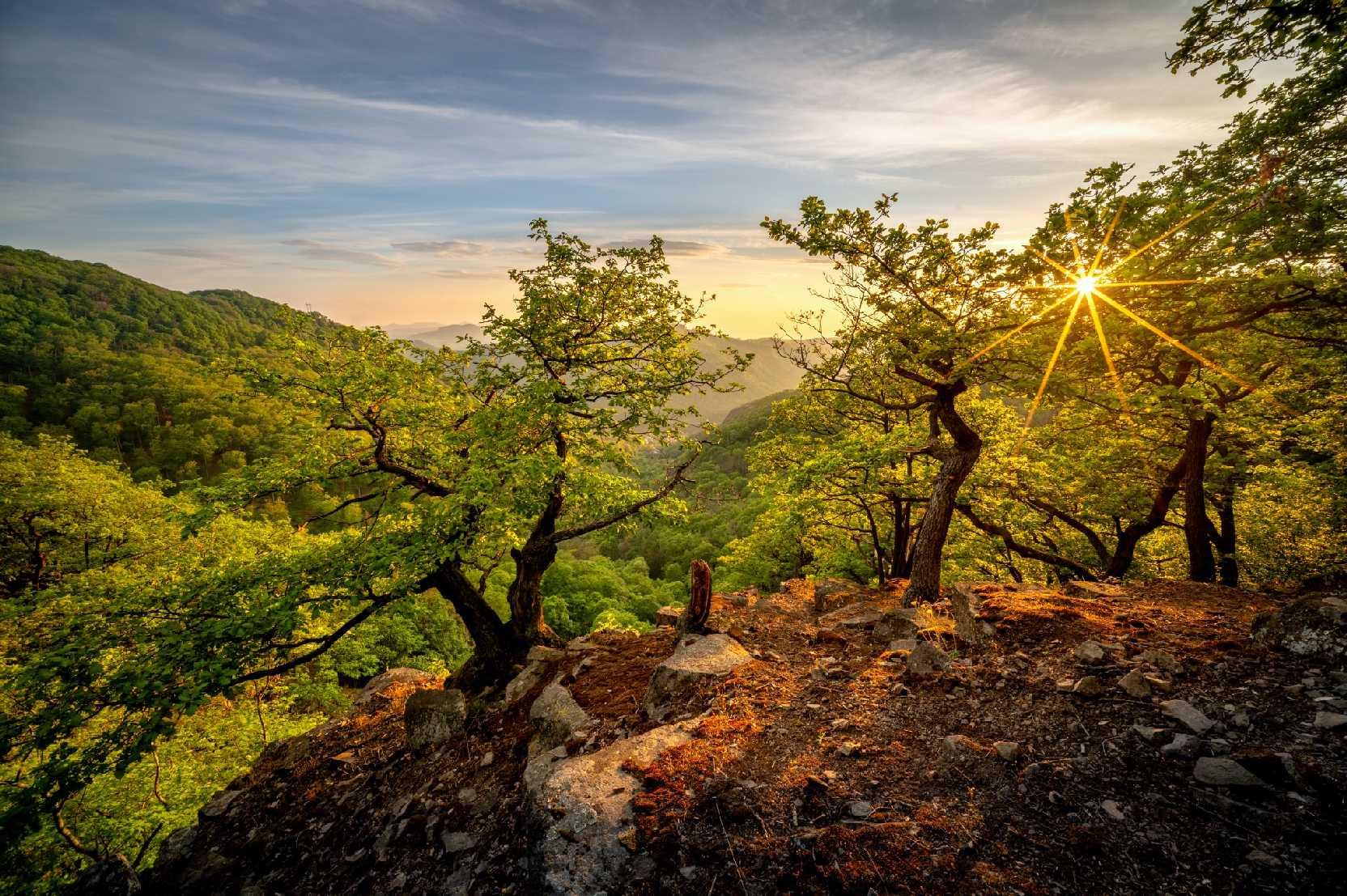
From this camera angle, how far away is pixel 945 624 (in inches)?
344

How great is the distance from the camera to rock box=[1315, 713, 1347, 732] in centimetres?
439

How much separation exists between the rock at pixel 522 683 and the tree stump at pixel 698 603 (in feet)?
10.4

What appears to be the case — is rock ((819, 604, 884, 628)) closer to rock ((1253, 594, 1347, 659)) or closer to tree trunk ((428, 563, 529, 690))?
rock ((1253, 594, 1347, 659))

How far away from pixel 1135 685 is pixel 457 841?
9000 mm

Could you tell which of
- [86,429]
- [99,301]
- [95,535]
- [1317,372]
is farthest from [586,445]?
[99,301]

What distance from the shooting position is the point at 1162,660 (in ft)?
19.3

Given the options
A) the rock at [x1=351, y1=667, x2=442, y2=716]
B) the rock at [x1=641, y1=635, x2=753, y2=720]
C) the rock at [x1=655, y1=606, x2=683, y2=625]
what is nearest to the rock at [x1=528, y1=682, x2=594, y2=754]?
the rock at [x1=641, y1=635, x2=753, y2=720]

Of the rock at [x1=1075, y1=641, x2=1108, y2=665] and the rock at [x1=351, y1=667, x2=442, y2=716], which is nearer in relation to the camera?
the rock at [x1=1075, y1=641, x2=1108, y2=665]

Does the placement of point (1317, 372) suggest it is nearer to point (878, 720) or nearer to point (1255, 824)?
point (1255, 824)

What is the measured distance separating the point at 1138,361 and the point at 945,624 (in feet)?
32.7

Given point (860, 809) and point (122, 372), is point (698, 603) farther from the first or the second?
point (122, 372)

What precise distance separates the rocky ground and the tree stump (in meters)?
0.53

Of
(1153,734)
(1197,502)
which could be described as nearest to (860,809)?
(1153,734)

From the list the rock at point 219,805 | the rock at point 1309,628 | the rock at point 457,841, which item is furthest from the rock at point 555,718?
the rock at point 1309,628
